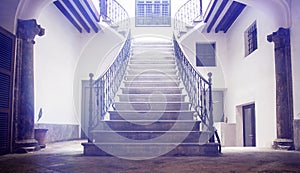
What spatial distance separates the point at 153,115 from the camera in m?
5.41

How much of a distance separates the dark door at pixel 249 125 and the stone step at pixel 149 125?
3479 mm

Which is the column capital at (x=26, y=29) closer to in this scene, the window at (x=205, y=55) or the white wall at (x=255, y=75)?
the white wall at (x=255, y=75)

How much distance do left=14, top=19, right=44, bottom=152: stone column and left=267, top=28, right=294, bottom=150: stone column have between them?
3.95 m

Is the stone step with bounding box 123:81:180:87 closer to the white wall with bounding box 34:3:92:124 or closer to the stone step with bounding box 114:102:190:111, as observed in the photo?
the stone step with bounding box 114:102:190:111

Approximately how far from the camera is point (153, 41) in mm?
10422

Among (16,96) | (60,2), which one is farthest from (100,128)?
(60,2)

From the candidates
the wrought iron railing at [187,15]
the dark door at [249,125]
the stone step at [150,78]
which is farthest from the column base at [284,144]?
the wrought iron railing at [187,15]

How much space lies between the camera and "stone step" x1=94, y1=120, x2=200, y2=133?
502cm

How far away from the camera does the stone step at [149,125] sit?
502cm

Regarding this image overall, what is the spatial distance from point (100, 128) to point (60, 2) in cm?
356

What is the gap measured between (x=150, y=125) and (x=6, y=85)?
7.05 ft

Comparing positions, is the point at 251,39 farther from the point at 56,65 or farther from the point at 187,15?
the point at 56,65

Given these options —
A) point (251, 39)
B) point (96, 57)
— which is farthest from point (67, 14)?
point (251, 39)

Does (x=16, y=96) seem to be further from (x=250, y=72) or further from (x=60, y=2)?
(x=250, y=72)
